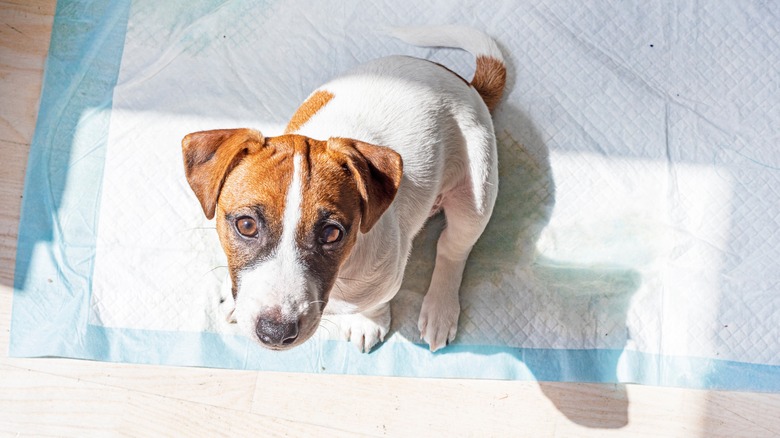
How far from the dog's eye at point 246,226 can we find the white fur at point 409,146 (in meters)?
0.35

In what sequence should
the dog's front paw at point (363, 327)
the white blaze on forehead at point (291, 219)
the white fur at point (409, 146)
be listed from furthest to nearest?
the dog's front paw at point (363, 327) → the white fur at point (409, 146) → the white blaze on forehead at point (291, 219)

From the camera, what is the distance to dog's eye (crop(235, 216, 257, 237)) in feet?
5.90

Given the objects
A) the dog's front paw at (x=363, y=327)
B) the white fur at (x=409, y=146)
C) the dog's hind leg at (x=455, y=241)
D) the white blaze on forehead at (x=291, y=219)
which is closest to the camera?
the white blaze on forehead at (x=291, y=219)

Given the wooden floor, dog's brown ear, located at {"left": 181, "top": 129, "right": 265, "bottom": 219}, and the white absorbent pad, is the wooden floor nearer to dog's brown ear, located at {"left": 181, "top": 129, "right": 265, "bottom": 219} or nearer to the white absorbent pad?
the white absorbent pad

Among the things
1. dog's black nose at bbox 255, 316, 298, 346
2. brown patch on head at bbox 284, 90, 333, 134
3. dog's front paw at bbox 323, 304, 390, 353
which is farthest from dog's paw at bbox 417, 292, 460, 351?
dog's black nose at bbox 255, 316, 298, 346

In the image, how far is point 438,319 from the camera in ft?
9.04

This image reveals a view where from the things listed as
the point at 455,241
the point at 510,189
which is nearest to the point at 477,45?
the point at 510,189

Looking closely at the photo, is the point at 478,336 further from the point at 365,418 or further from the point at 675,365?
the point at 675,365

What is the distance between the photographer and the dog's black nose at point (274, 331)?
1.77 metres

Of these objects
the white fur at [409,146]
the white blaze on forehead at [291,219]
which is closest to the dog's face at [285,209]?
the white blaze on forehead at [291,219]

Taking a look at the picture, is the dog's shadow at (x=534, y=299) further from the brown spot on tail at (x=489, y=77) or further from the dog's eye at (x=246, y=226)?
the dog's eye at (x=246, y=226)

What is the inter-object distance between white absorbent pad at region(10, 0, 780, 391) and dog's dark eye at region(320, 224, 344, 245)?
1011 millimetres

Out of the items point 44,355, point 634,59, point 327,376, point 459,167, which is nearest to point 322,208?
point 459,167

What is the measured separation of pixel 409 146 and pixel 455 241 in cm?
58
